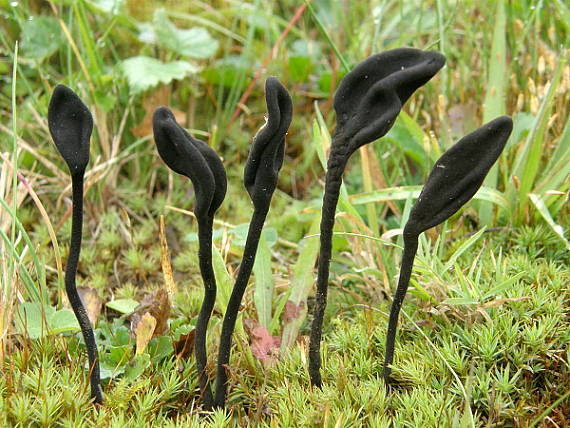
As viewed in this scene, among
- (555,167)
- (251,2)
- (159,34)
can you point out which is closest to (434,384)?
(555,167)

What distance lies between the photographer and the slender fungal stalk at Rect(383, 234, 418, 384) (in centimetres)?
134

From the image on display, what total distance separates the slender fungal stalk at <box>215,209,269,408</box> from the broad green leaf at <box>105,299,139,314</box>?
47cm

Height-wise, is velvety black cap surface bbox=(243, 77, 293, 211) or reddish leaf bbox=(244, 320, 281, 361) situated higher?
velvety black cap surface bbox=(243, 77, 293, 211)

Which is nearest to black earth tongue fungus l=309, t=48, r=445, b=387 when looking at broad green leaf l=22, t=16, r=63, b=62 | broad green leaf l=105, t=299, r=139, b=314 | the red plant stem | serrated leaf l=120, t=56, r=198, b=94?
broad green leaf l=105, t=299, r=139, b=314

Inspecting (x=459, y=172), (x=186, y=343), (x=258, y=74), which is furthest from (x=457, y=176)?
(x=258, y=74)

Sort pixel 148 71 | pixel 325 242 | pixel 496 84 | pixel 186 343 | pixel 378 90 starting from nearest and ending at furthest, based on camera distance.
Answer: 1. pixel 378 90
2. pixel 325 242
3. pixel 186 343
4. pixel 496 84
5. pixel 148 71

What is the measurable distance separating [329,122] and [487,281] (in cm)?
127

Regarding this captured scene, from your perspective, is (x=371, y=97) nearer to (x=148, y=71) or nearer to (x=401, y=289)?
(x=401, y=289)

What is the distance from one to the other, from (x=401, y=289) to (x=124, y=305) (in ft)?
3.01

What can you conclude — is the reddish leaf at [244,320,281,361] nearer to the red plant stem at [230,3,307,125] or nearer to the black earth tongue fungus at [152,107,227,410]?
the black earth tongue fungus at [152,107,227,410]

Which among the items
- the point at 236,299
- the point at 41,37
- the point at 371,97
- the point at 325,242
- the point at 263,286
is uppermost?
the point at 41,37

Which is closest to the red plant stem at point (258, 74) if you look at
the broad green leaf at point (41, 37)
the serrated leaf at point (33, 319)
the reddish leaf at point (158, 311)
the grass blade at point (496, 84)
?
the broad green leaf at point (41, 37)

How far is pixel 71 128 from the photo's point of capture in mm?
1365

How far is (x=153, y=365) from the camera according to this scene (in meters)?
1.66
